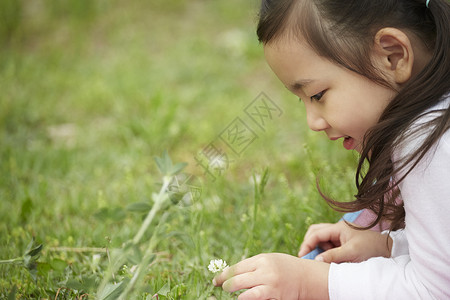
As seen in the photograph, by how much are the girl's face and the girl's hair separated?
2 centimetres

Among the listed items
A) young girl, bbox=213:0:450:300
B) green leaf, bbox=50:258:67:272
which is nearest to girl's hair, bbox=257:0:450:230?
young girl, bbox=213:0:450:300

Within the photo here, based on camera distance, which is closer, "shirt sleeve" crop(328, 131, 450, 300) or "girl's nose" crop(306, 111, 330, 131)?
"shirt sleeve" crop(328, 131, 450, 300)

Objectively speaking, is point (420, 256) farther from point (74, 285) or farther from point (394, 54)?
point (74, 285)

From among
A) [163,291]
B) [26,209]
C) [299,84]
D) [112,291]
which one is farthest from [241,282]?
[26,209]

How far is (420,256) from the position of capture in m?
1.15

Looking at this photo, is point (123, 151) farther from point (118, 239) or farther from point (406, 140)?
point (406, 140)

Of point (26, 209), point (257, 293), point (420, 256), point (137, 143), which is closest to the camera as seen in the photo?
point (420, 256)

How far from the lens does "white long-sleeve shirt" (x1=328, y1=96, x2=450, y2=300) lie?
3.65 feet

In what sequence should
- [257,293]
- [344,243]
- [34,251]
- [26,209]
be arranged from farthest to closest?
[26,209] → [344,243] → [34,251] → [257,293]

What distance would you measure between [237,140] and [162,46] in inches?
66.5

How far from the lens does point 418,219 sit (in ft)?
3.77

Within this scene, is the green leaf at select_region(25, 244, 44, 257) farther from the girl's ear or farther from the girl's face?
the girl's ear

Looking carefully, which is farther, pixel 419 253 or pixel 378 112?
pixel 378 112

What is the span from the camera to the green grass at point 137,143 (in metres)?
1.66
